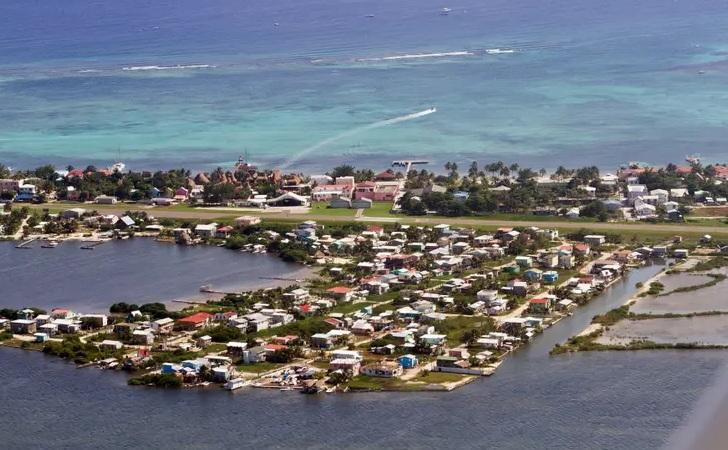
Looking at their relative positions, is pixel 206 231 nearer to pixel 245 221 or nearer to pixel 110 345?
pixel 245 221

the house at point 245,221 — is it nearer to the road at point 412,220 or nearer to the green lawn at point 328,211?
the road at point 412,220

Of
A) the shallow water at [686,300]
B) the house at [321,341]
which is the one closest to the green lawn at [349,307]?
the house at [321,341]

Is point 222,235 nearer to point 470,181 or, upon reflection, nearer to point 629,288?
point 470,181

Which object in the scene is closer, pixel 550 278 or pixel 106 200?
pixel 550 278

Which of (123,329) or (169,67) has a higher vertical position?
(169,67)

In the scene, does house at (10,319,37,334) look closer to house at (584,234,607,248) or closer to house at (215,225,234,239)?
house at (215,225,234,239)

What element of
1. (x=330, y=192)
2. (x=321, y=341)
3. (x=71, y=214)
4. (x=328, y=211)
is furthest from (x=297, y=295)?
(x=71, y=214)
